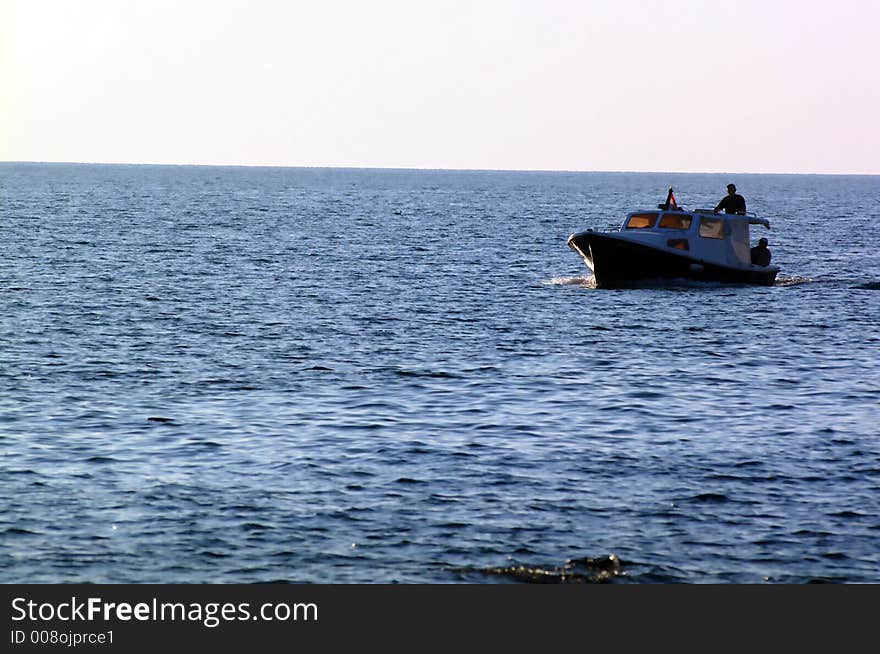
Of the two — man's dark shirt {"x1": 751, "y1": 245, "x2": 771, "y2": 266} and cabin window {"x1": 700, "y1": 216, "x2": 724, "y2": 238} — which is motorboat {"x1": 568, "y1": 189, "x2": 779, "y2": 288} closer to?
cabin window {"x1": 700, "y1": 216, "x2": 724, "y2": 238}

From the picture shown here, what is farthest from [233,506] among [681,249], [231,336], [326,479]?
[681,249]

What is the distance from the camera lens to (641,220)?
2064 inches

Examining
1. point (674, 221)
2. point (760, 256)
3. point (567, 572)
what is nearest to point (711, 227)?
point (674, 221)

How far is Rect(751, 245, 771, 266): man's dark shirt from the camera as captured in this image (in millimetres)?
55594

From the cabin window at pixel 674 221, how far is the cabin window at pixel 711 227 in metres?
0.57

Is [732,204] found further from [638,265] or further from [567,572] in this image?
[567,572]

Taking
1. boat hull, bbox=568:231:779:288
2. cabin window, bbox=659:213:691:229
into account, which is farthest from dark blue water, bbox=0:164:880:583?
cabin window, bbox=659:213:691:229

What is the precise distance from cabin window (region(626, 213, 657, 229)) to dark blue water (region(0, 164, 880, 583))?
115 inches

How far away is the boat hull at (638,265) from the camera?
51.5 metres

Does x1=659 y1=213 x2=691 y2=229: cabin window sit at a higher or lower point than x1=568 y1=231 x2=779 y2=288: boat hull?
higher

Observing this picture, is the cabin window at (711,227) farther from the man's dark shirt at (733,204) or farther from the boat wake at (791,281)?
the boat wake at (791,281)

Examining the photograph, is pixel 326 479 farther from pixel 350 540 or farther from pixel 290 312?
pixel 290 312

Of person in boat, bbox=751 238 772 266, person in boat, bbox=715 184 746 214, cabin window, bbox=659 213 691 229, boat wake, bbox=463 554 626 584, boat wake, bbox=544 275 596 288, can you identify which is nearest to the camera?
boat wake, bbox=463 554 626 584

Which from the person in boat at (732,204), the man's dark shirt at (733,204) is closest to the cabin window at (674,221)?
the person in boat at (732,204)
